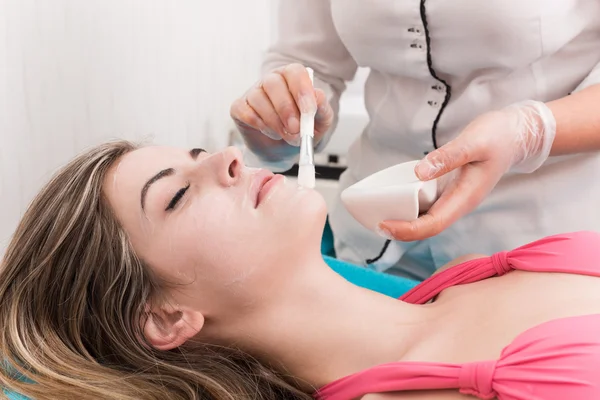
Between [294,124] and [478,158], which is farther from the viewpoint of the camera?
[294,124]

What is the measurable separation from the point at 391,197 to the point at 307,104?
0.29 metres

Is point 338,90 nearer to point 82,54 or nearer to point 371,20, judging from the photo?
point 371,20

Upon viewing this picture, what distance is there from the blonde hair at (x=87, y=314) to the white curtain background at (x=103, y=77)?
171mm

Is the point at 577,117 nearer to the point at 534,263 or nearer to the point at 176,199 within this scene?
the point at 534,263

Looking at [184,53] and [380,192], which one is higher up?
[184,53]

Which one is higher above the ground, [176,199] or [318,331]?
[176,199]

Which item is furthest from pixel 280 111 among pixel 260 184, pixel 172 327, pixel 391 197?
pixel 172 327

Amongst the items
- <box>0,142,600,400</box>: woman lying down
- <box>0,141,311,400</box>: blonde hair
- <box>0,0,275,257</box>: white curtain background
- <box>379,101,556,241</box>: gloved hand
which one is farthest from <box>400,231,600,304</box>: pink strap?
<box>0,0,275,257</box>: white curtain background

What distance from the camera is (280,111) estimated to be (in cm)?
117

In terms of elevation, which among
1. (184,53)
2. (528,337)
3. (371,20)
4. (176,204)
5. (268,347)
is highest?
(371,20)

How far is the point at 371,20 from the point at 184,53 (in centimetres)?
68

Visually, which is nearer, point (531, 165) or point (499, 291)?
point (499, 291)

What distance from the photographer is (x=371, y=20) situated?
112cm

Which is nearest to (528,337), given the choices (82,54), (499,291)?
(499,291)
